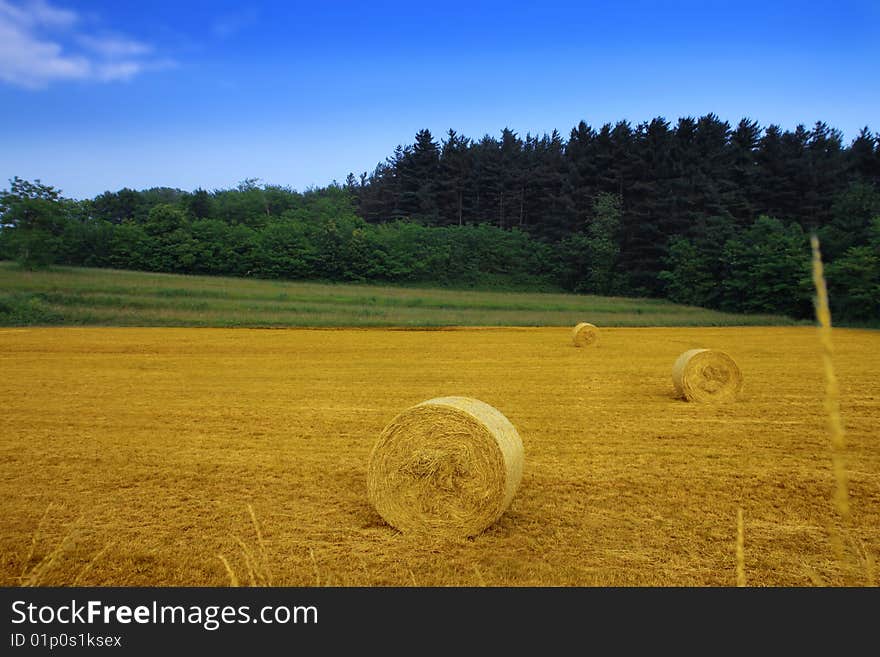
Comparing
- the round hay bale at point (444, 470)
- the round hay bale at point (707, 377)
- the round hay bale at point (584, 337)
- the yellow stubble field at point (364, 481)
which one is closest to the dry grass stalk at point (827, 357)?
the yellow stubble field at point (364, 481)

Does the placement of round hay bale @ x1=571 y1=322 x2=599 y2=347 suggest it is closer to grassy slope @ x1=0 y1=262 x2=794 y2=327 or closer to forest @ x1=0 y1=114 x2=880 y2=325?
grassy slope @ x1=0 y1=262 x2=794 y2=327

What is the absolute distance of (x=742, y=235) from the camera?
171 feet

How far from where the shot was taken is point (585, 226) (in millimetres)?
69562

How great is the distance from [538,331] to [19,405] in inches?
940

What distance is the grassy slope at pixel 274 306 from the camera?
33.8 m

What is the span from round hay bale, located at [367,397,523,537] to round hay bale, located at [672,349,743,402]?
728cm

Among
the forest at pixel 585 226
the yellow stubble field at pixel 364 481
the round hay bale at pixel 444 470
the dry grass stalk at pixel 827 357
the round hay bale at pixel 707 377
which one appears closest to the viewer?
the dry grass stalk at pixel 827 357

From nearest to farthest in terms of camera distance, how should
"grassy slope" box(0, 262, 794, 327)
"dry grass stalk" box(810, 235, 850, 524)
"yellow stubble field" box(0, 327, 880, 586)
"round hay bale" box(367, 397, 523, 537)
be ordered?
"dry grass stalk" box(810, 235, 850, 524), "yellow stubble field" box(0, 327, 880, 586), "round hay bale" box(367, 397, 523, 537), "grassy slope" box(0, 262, 794, 327)

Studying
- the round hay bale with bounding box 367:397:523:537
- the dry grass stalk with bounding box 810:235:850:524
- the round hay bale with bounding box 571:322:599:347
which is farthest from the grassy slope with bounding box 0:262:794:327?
the dry grass stalk with bounding box 810:235:850:524

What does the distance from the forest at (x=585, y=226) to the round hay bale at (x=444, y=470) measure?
4061cm

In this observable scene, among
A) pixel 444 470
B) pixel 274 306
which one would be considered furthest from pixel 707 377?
pixel 274 306

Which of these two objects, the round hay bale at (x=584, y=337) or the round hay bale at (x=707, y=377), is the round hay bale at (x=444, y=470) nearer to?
the round hay bale at (x=707, y=377)

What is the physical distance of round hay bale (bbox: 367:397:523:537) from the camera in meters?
6.02

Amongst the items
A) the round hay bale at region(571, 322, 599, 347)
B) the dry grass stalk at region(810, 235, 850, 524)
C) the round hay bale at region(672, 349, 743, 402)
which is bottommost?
the round hay bale at region(571, 322, 599, 347)
